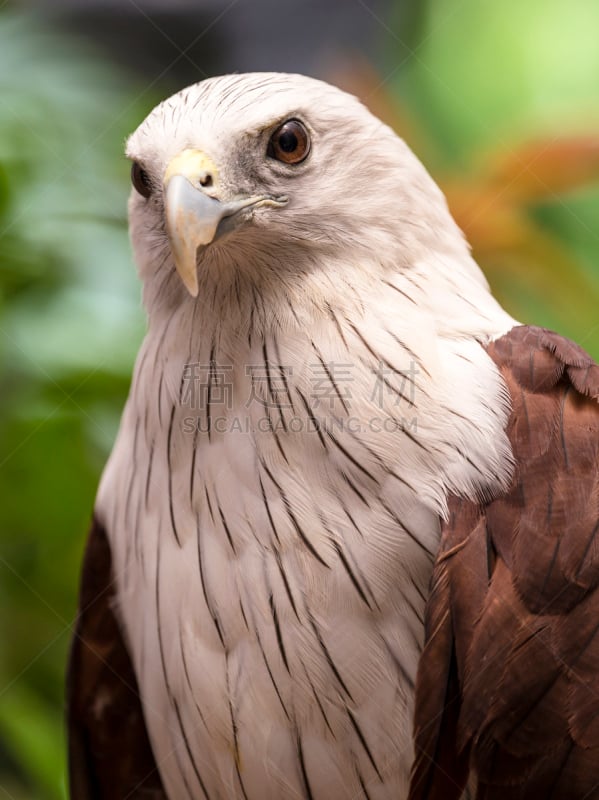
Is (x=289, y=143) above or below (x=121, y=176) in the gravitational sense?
above

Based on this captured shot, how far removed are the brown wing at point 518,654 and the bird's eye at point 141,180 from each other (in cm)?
67

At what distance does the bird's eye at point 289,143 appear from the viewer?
1.31m

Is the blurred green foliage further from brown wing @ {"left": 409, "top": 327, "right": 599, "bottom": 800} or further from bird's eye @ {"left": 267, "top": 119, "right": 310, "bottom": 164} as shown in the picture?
brown wing @ {"left": 409, "top": 327, "right": 599, "bottom": 800}

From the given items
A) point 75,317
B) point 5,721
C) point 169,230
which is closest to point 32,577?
point 5,721

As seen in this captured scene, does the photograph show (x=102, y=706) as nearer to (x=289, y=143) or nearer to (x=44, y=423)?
(x=44, y=423)

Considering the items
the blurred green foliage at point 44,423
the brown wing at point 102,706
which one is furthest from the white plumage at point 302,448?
the blurred green foliage at point 44,423

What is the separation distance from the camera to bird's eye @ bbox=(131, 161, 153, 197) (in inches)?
53.2

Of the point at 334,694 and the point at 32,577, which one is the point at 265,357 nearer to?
the point at 334,694

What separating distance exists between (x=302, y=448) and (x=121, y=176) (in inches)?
47.3

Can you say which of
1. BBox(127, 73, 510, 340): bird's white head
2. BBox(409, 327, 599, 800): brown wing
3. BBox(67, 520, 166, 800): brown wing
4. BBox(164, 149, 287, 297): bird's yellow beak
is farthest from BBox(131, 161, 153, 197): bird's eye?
BBox(409, 327, 599, 800): brown wing

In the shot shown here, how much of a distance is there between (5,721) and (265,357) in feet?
A: 3.39

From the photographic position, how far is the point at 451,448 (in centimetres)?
123

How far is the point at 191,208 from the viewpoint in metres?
1.18

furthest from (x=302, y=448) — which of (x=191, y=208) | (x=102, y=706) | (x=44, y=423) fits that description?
(x=44, y=423)
